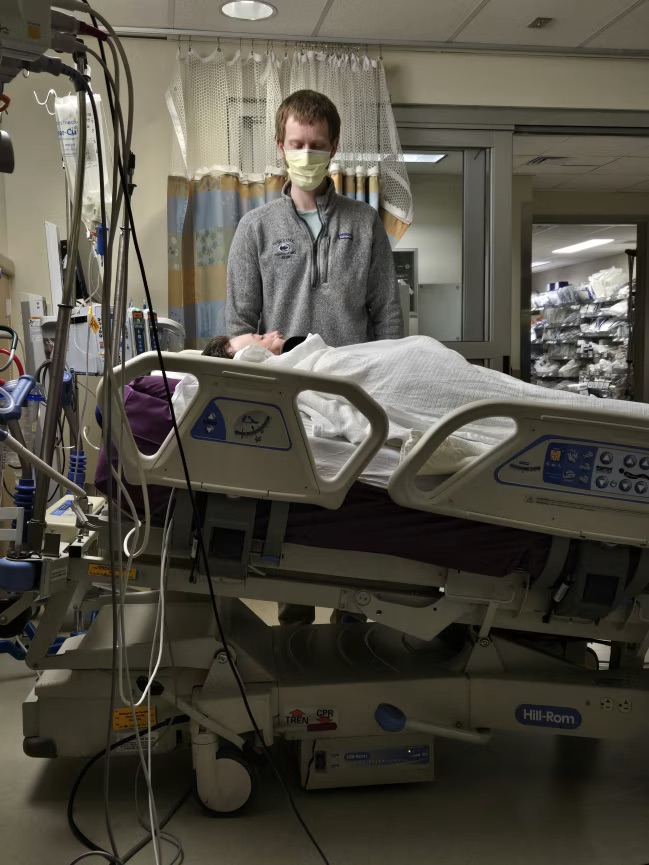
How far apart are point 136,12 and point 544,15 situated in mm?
1842

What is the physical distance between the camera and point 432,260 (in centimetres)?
417

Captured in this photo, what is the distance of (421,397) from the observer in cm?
176

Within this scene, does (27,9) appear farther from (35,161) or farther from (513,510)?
(35,161)

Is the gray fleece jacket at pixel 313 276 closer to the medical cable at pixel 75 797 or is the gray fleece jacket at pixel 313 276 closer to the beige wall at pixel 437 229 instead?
the beige wall at pixel 437 229

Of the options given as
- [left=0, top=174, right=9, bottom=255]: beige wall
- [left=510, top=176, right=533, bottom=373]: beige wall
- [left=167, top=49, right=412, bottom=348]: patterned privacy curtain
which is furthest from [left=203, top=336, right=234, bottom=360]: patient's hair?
[left=510, top=176, right=533, bottom=373]: beige wall

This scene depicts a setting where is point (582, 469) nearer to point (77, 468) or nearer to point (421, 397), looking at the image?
point (421, 397)

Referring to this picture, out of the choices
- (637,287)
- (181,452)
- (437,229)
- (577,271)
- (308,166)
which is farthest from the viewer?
(577,271)

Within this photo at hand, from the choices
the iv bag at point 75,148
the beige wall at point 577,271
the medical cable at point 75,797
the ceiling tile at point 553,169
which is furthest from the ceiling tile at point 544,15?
the beige wall at point 577,271

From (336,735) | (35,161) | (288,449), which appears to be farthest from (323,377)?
(35,161)

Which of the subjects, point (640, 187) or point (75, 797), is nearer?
point (75, 797)

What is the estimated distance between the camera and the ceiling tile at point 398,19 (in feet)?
11.3

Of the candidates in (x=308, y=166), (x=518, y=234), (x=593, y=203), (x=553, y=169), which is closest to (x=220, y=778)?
(x=308, y=166)

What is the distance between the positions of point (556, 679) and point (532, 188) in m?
5.72

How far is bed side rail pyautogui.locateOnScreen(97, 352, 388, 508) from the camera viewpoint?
1.48 meters
